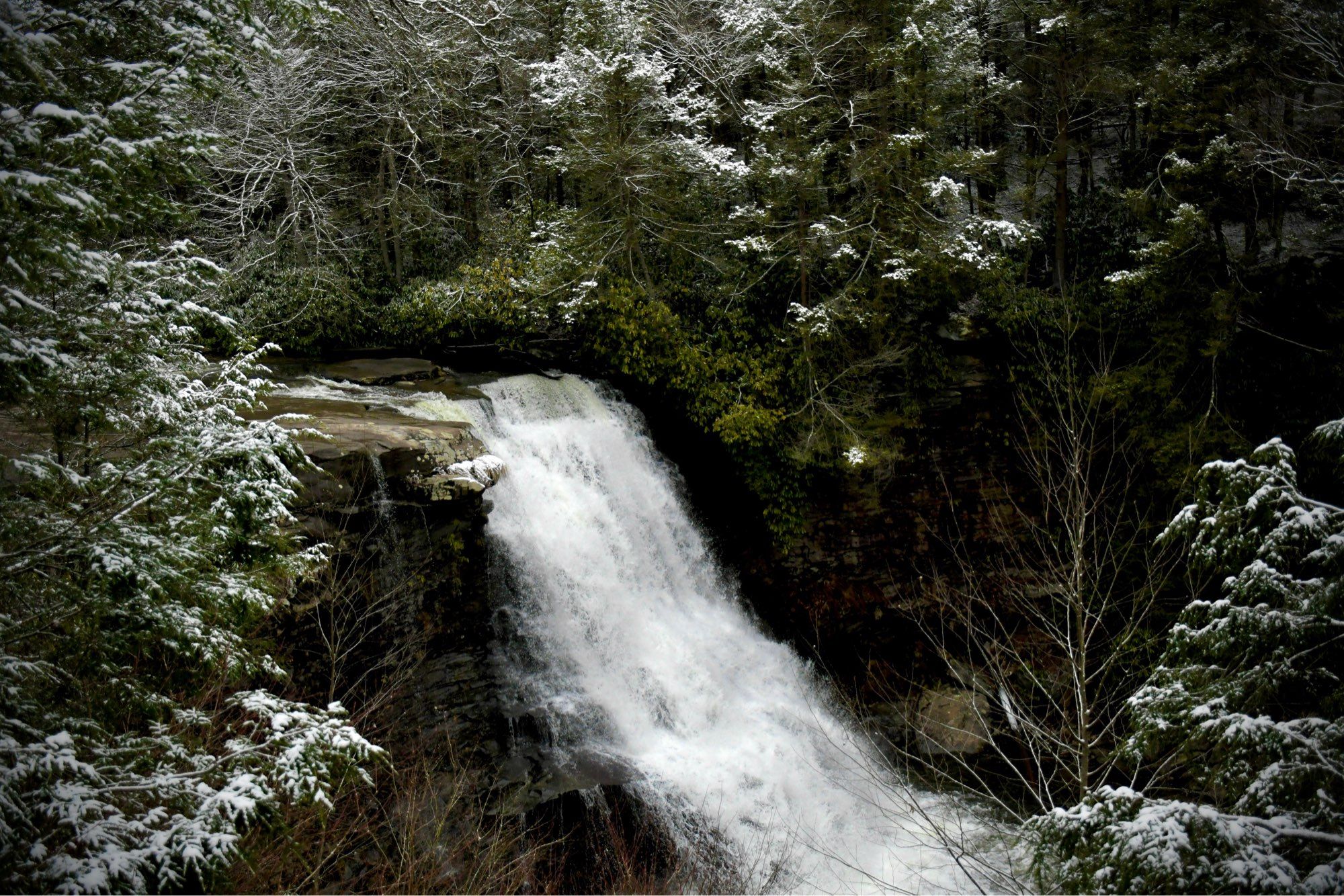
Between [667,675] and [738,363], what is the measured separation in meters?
5.50

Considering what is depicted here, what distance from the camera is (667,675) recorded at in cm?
1010

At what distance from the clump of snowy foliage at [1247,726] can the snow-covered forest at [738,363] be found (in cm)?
3

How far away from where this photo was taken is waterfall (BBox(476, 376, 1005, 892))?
28.9 ft

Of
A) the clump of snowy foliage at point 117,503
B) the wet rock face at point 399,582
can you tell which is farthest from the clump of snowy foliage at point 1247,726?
the wet rock face at point 399,582

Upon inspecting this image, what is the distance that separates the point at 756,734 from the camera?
1007 centimetres

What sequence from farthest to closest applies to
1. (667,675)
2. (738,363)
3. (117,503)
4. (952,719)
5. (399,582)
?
(738,363) < (952,719) < (667,675) < (399,582) < (117,503)

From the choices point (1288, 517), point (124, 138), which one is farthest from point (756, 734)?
point (124, 138)

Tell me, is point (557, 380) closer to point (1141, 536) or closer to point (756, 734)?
point (756, 734)

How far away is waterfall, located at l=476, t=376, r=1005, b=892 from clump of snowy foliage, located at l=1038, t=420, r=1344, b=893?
4.19 metres

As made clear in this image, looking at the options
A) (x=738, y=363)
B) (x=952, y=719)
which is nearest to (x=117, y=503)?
(x=738, y=363)

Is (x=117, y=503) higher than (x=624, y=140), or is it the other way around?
(x=624, y=140)

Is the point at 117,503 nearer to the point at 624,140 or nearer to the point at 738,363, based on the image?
the point at 738,363

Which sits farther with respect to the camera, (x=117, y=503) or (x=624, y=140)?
(x=624, y=140)

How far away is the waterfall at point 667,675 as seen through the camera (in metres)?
8.80
